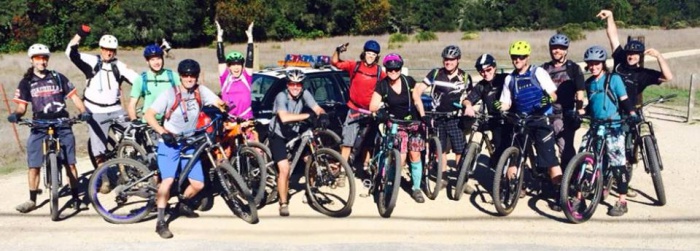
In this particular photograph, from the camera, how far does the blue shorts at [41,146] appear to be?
23.9 feet

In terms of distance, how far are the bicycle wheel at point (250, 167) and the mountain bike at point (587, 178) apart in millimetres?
3174

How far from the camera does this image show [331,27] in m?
60.8

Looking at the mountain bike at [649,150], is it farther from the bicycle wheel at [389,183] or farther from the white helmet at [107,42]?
the white helmet at [107,42]

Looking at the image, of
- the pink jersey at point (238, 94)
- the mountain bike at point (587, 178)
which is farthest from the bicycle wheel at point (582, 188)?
the pink jersey at point (238, 94)

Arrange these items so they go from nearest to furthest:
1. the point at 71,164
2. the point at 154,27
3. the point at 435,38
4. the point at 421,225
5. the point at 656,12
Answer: the point at 421,225, the point at 71,164, the point at 435,38, the point at 154,27, the point at 656,12

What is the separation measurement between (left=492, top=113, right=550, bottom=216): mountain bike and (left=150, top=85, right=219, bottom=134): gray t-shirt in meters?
3.01

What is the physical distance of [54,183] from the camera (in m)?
7.06

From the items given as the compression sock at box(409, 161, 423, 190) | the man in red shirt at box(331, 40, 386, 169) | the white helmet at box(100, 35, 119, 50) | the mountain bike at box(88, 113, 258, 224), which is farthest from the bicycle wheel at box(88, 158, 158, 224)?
the compression sock at box(409, 161, 423, 190)

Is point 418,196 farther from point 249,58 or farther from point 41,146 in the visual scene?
point 41,146

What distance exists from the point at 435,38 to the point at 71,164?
44.0 metres

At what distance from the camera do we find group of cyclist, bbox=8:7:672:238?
6.73 meters

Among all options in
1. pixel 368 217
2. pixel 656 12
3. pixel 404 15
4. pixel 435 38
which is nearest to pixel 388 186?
pixel 368 217

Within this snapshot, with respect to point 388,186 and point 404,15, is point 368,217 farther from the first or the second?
point 404,15

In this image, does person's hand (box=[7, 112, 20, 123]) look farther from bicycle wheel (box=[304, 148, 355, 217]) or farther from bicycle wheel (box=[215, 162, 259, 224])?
bicycle wheel (box=[304, 148, 355, 217])
